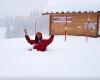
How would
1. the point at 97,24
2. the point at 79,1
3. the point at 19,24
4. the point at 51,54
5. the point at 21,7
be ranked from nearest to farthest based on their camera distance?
the point at 51,54 < the point at 97,24 < the point at 79,1 < the point at 19,24 < the point at 21,7

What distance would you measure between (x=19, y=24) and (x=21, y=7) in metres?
10.8

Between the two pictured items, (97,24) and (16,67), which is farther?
(97,24)

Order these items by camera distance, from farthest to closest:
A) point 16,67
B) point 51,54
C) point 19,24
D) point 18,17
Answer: point 18,17 → point 19,24 → point 51,54 → point 16,67

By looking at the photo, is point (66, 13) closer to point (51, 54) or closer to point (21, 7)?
point (51, 54)

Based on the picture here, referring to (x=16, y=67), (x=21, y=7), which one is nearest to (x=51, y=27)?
(x=16, y=67)

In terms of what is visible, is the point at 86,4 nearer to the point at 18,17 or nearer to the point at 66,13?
the point at 66,13

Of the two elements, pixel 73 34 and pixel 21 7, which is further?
pixel 21 7

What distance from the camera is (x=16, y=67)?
1188 cm

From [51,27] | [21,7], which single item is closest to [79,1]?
[51,27]

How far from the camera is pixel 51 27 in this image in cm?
2864

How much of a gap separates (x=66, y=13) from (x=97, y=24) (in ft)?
8.58

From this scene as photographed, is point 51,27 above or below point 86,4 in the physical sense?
below

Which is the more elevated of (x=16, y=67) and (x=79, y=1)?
(x=79, y=1)

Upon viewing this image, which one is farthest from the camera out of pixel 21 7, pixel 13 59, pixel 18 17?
pixel 21 7
